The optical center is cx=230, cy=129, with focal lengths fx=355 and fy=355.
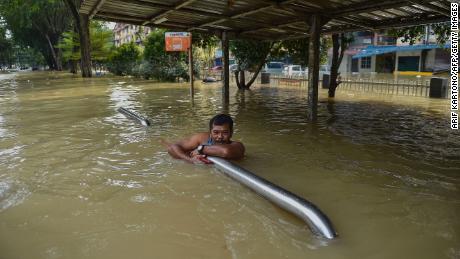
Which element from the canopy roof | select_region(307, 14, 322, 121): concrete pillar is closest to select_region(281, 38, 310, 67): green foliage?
the canopy roof

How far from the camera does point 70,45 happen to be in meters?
44.2

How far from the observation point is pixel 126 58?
131ft

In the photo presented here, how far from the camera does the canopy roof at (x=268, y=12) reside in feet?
→ 26.3

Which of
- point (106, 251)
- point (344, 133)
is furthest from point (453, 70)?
point (106, 251)

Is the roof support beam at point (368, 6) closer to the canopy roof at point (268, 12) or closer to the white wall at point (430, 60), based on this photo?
the canopy roof at point (268, 12)

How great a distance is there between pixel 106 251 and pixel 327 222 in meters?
1.96

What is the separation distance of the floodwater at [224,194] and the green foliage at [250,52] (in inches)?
458

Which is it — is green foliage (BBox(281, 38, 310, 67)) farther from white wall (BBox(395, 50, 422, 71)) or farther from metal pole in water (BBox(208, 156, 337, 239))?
white wall (BBox(395, 50, 422, 71))

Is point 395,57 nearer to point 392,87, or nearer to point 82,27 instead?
point 392,87

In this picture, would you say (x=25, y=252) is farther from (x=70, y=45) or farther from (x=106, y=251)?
(x=70, y=45)

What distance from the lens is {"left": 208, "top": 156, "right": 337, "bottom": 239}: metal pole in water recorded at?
3.23 meters

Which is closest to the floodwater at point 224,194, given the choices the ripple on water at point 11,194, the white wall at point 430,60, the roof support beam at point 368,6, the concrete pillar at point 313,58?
the ripple on water at point 11,194

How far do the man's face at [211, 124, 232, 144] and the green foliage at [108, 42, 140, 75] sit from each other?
33.1 metres

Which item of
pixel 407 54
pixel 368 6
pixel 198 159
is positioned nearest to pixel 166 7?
pixel 368 6
